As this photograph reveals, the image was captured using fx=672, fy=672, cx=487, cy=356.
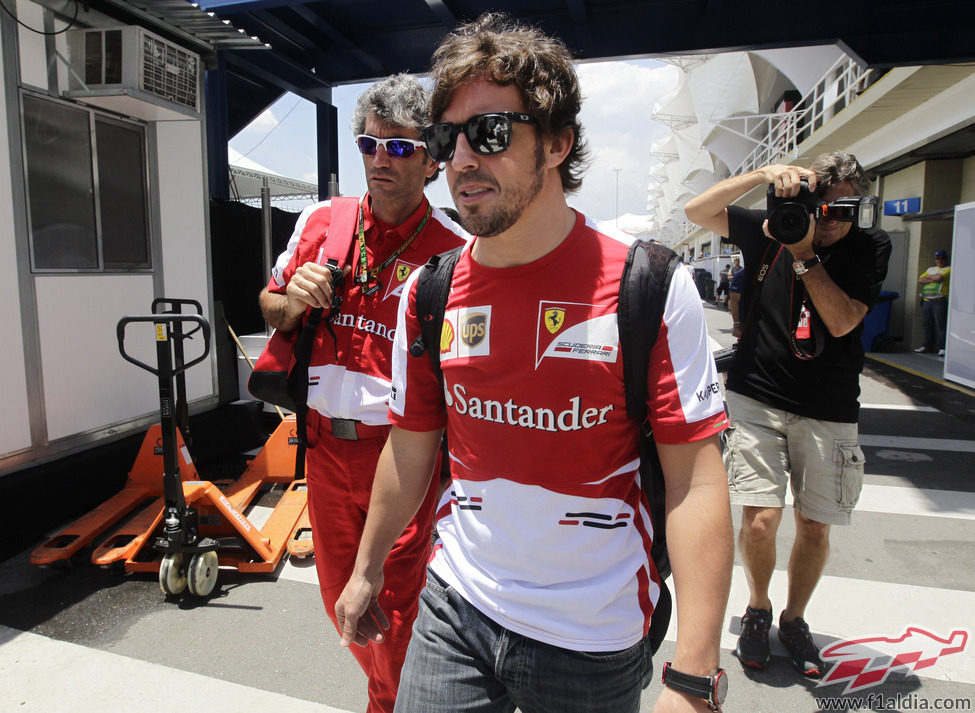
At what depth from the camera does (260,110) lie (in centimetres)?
1088

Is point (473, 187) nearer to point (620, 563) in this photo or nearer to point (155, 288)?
point (620, 563)

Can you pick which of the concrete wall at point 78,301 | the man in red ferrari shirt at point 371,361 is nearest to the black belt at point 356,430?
the man in red ferrari shirt at point 371,361

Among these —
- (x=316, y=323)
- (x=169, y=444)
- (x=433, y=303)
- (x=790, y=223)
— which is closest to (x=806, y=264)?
(x=790, y=223)

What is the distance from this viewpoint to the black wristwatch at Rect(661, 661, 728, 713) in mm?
1243

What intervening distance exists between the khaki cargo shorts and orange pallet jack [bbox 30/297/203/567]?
308 centimetres

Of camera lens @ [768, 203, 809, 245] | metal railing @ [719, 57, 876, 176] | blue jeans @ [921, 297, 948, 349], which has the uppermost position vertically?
metal railing @ [719, 57, 876, 176]

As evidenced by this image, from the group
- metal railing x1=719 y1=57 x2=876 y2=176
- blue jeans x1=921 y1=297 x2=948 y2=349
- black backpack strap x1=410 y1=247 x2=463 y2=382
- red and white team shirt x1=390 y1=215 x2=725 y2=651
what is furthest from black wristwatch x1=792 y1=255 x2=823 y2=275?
blue jeans x1=921 y1=297 x2=948 y2=349

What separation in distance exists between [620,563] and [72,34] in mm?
5582

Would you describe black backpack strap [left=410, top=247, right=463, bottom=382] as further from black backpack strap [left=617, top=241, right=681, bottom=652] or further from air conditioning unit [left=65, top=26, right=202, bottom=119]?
air conditioning unit [left=65, top=26, right=202, bottom=119]

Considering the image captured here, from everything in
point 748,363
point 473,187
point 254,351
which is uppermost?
point 473,187

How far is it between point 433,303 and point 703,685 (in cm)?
101

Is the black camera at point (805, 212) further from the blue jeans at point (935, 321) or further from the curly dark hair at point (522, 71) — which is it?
the blue jeans at point (935, 321)

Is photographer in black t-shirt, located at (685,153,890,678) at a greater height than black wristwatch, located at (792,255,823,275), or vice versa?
black wristwatch, located at (792,255,823,275)

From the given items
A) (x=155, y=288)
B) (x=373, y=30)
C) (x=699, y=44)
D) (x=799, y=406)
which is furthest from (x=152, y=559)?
(x=699, y=44)
